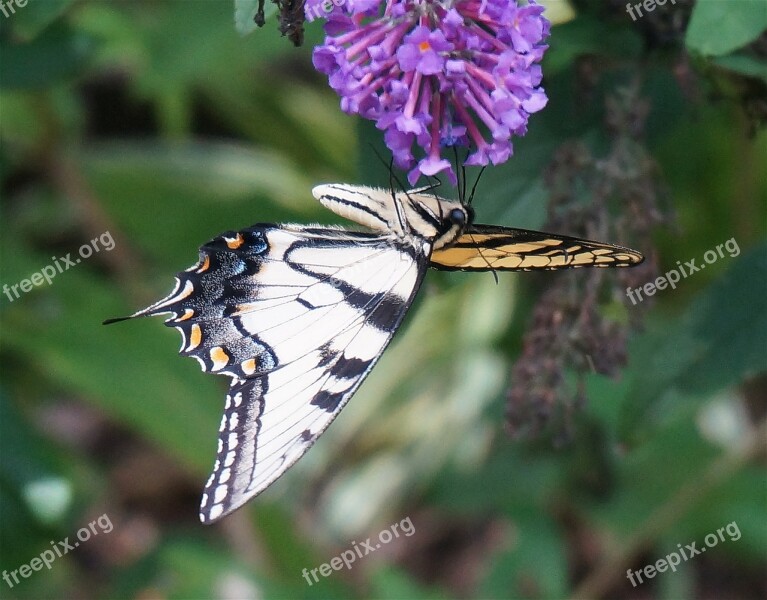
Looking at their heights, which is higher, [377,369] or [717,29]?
[717,29]

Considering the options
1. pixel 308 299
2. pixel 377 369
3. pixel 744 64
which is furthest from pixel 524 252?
pixel 377 369

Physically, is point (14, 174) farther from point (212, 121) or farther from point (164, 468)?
point (164, 468)

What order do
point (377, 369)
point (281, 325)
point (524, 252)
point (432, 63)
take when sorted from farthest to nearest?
1. point (377, 369)
2. point (281, 325)
3. point (524, 252)
4. point (432, 63)

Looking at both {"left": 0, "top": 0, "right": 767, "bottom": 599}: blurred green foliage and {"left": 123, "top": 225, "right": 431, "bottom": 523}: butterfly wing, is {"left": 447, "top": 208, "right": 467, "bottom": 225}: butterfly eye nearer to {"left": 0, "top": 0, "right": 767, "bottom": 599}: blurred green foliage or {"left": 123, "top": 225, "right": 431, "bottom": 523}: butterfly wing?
{"left": 123, "top": 225, "right": 431, "bottom": 523}: butterfly wing

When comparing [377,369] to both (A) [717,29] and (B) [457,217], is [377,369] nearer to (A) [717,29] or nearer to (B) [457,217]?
(B) [457,217]

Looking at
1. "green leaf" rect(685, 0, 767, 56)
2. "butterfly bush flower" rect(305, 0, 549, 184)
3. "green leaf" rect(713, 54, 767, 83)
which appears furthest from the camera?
"green leaf" rect(713, 54, 767, 83)

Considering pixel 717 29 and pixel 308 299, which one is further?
pixel 308 299

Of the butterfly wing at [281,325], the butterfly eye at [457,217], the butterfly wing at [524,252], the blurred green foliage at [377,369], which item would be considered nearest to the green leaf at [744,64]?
the blurred green foliage at [377,369]

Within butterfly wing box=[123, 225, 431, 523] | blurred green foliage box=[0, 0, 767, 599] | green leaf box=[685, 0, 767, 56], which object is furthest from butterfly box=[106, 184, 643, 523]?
green leaf box=[685, 0, 767, 56]
